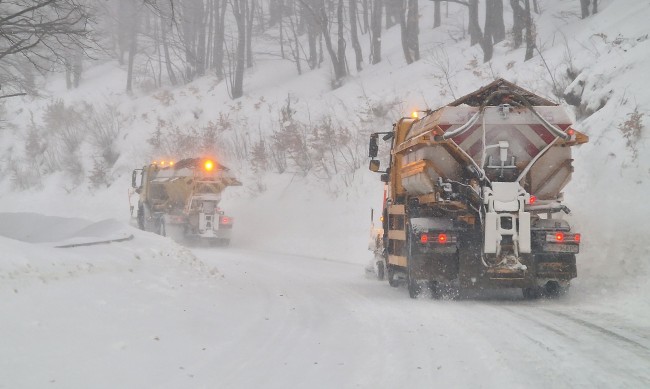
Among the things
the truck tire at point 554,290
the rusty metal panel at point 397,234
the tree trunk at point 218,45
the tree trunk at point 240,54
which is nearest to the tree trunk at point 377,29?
the tree trunk at point 240,54

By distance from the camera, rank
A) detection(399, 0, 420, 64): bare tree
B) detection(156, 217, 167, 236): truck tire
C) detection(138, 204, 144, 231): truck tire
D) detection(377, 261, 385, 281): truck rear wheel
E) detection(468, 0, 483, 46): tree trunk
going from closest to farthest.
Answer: detection(377, 261, 385, 281): truck rear wheel, detection(156, 217, 167, 236): truck tire, detection(138, 204, 144, 231): truck tire, detection(468, 0, 483, 46): tree trunk, detection(399, 0, 420, 64): bare tree

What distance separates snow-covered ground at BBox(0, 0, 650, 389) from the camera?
5.40 metres

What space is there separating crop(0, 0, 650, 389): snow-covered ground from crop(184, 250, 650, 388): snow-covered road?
0.08 feet

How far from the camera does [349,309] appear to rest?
9.20 m

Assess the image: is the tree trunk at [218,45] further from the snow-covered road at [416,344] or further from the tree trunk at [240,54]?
the snow-covered road at [416,344]

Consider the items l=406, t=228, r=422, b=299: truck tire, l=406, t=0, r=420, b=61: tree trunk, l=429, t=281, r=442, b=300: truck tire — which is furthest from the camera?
l=406, t=0, r=420, b=61: tree trunk

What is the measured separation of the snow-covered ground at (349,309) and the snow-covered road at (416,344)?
25 mm

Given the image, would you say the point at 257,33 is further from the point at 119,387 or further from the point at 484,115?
the point at 119,387

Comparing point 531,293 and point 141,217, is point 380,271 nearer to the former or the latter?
point 531,293

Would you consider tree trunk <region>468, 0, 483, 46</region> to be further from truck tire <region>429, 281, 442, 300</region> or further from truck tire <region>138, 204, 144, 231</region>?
truck tire <region>429, 281, 442, 300</region>

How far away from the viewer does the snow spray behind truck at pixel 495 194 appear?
935 centimetres

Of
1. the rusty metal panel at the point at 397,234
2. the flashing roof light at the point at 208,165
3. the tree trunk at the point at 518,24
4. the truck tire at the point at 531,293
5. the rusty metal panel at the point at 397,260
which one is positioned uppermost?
the tree trunk at the point at 518,24

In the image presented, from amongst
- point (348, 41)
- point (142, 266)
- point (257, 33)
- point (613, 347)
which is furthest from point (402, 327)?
point (257, 33)

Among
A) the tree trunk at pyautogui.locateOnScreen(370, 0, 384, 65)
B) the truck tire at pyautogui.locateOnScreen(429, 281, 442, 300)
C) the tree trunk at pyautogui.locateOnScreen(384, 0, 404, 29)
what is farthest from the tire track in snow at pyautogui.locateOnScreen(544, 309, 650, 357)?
the tree trunk at pyautogui.locateOnScreen(384, 0, 404, 29)
